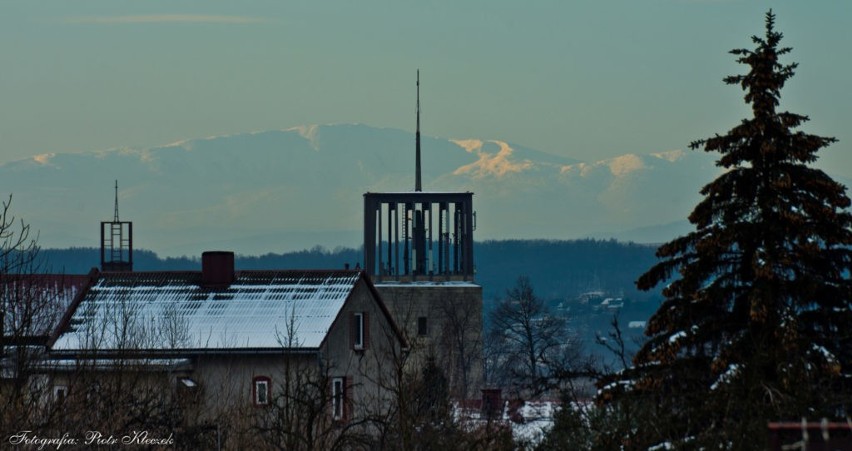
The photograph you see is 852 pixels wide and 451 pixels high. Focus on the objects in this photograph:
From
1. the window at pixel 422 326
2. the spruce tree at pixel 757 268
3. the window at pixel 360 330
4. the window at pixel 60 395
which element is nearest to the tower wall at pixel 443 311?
the window at pixel 422 326

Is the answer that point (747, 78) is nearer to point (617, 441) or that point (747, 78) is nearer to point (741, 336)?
point (741, 336)

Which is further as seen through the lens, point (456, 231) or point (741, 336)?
point (456, 231)

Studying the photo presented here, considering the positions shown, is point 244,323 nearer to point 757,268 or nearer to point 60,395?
point 60,395

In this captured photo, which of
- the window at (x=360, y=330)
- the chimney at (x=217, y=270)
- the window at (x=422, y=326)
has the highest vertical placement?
the chimney at (x=217, y=270)

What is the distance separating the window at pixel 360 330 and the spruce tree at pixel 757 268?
27.1 metres

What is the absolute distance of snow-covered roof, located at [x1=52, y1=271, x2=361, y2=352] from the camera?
2062 inches

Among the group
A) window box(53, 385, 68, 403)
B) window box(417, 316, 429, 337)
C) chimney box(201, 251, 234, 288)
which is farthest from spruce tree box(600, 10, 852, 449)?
window box(417, 316, 429, 337)

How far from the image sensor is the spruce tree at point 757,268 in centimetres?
2723

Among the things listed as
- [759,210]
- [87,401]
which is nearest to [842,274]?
[759,210]

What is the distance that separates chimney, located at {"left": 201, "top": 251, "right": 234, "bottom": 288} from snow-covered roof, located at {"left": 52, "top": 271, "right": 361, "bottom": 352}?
0.21m

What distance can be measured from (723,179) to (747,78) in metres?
1.65

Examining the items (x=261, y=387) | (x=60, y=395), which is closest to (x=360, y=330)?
(x=261, y=387)

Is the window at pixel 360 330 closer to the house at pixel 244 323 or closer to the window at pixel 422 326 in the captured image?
the house at pixel 244 323

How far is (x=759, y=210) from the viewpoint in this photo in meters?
28.6
